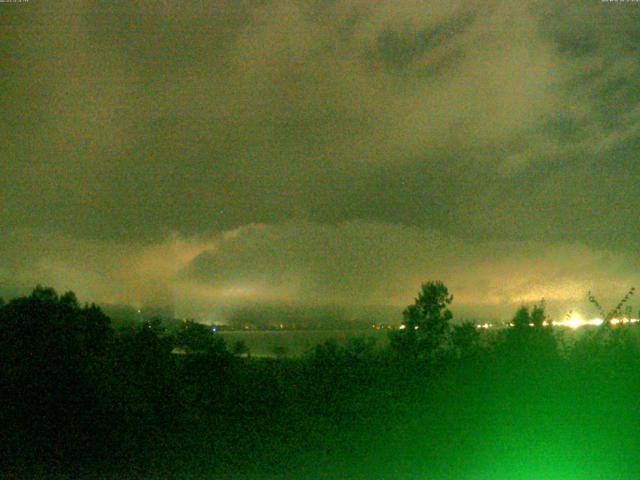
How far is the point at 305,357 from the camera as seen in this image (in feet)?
52.2

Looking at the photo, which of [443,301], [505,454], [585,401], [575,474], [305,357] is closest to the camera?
[575,474]

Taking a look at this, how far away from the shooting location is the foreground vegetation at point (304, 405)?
437 inches

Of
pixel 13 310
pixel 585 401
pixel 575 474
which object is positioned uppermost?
pixel 13 310

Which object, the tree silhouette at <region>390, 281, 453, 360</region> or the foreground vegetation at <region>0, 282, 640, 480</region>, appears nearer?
the foreground vegetation at <region>0, 282, 640, 480</region>

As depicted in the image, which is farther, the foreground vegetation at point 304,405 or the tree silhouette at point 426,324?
the tree silhouette at point 426,324

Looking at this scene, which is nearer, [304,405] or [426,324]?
[304,405]

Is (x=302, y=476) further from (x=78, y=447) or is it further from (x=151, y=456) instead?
(x=78, y=447)

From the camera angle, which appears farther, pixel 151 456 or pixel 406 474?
pixel 151 456

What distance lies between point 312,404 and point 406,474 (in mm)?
4022

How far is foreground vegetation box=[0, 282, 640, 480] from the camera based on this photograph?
11.1m

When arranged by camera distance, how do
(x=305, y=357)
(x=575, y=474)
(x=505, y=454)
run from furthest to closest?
(x=305, y=357), (x=505, y=454), (x=575, y=474)

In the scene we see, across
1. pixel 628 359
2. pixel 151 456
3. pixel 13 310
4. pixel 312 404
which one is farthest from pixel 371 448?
pixel 13 310

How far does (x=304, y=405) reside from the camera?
14.2 m

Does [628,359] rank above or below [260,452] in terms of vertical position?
above
